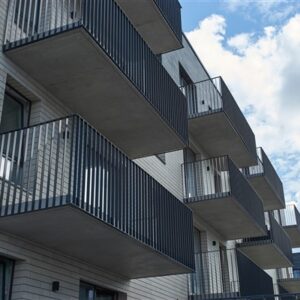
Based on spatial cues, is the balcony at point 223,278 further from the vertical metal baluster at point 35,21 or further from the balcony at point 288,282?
the balcony at point 288,282

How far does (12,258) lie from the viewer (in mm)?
8547

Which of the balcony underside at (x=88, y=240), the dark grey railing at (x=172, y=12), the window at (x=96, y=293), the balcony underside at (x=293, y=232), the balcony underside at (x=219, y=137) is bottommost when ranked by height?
the window at (x=96, y=293)

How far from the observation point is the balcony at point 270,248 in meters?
22.4

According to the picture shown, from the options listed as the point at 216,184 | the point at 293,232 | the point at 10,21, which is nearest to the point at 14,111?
the point at 10,21

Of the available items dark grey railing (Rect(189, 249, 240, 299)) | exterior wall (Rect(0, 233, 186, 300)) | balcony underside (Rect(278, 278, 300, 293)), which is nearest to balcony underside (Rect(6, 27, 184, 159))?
exterior wall (Rect(0, 233, 186, 300))

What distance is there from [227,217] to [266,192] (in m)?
8.58

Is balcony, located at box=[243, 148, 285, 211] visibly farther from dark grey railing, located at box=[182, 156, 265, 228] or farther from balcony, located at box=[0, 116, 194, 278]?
balcony, located at box=[0, 116, 194, 278]

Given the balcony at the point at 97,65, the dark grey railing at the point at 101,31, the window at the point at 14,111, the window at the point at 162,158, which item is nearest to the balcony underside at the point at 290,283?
the window at the point at 162,158

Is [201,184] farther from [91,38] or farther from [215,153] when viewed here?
[91,38]

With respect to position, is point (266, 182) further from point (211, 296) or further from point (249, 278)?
point (211, 296)

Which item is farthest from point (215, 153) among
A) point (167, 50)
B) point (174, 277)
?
point (174, 277)

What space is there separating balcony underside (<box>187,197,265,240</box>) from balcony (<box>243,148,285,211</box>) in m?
4.21

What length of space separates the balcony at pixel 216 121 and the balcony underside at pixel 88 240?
22.2 ft

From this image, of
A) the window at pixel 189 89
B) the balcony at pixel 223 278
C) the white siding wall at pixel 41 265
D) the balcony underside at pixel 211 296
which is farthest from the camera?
the window at pixel 189 89
